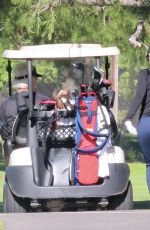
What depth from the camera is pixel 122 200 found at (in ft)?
28.6

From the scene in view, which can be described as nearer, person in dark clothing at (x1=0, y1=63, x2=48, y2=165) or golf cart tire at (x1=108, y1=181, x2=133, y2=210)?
golf cart tire at (x1=108, y1=181, x2=133, y2=210)

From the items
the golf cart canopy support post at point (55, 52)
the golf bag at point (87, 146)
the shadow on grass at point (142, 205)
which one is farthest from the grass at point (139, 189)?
the golf cart canopy support post at point (55, 52)

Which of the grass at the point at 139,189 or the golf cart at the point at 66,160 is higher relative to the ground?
the golf cart at the point at 66,160

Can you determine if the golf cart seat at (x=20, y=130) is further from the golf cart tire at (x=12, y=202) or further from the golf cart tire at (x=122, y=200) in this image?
the golf cart tire at (x=122, y=200)

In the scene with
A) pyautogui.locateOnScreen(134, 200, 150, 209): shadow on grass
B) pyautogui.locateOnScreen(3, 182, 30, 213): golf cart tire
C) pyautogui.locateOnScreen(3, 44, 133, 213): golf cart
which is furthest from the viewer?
pyautogui.locateOnScreen(134, 200, 150, 209): shadow on grass

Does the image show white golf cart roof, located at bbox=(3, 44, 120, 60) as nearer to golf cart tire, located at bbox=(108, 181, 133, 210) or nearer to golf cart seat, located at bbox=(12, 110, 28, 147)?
golf cart seat, located at bbox=(12, 110, 28, 147)

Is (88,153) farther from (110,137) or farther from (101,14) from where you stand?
(101,14)

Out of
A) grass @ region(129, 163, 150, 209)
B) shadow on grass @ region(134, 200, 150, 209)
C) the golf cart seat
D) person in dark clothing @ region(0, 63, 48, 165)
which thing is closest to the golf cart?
the golf cart seat

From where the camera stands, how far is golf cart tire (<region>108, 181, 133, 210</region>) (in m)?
8.70

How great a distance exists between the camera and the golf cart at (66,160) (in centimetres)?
844

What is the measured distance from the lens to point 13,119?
9.37m

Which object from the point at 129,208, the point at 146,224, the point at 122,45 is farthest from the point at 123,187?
the point at 122,45

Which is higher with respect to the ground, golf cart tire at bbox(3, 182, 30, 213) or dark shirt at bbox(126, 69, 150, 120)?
dark shirt at bbox(126, 69, 150, 120)

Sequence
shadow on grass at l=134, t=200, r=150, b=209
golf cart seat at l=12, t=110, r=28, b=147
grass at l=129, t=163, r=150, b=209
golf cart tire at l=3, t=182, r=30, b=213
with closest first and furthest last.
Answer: golf cart tire at l=3, t=182, r=30, b=213, golf cart seat at l=12, t=110, r=28, b=147, shadow on grass at l=134, t=200, r=150, b=209, grass at l=129, t=163, r=150, b=209
